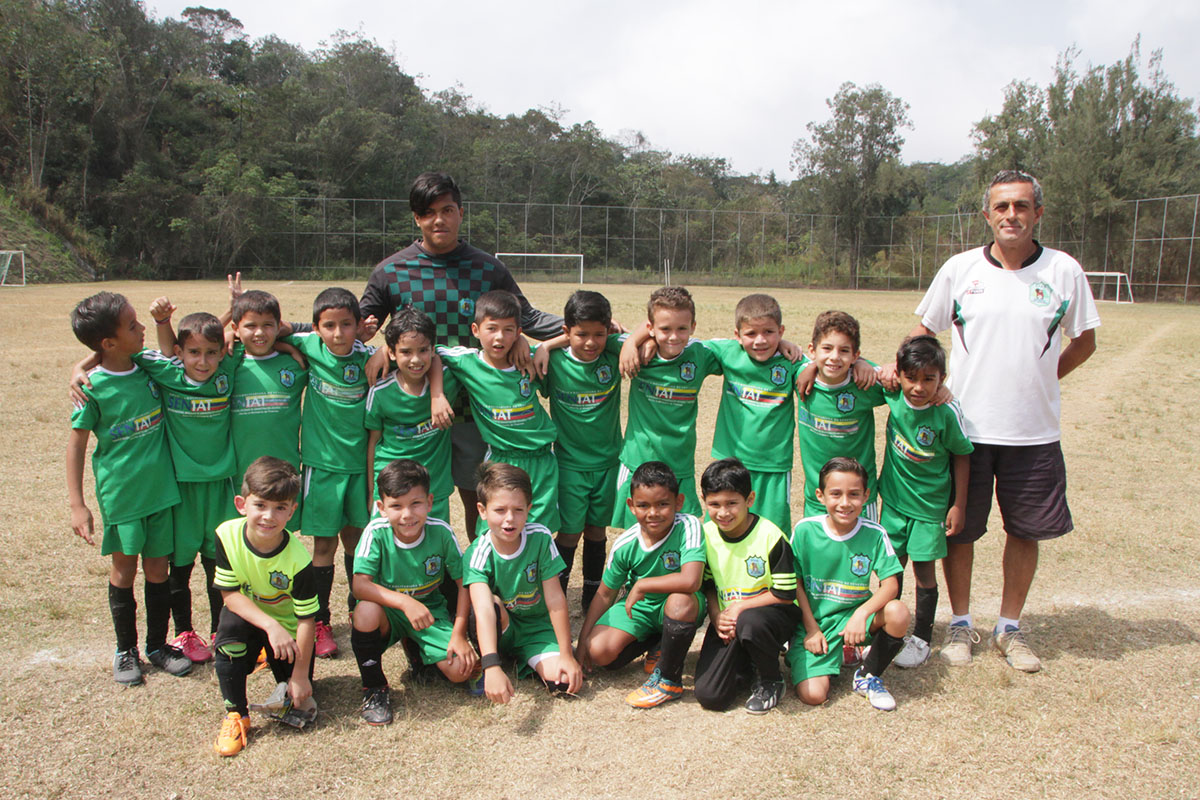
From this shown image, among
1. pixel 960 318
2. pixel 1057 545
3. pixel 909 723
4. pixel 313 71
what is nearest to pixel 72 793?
pixel 909 723

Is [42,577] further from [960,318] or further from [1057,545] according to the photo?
[1057,545]

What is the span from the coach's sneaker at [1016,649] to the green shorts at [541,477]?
83.0 inches

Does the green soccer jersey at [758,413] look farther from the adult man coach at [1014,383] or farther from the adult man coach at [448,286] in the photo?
the adult man coach at [448,286]

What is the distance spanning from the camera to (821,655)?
131 inches

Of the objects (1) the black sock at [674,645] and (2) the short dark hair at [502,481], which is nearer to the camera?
(1) the black sock at [674,645]

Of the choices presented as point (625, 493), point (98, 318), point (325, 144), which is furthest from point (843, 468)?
point (325, 144)

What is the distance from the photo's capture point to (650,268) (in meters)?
43.2

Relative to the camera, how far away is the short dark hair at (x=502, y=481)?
3.33m

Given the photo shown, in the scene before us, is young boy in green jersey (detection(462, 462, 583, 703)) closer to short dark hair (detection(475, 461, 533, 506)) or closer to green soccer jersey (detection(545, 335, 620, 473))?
short dark hair (detection(475, 461, 533, 506))

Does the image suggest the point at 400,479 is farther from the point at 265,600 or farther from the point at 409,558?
the point at 265,600

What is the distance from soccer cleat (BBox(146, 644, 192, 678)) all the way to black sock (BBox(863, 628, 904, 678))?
2856 mm

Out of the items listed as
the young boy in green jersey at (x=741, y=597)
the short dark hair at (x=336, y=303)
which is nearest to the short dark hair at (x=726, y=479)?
the young boy in green jersey at (x=741, y=597)

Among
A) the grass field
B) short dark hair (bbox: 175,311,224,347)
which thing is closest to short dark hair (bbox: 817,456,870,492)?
the grass field

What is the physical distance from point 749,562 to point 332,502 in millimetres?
1925
